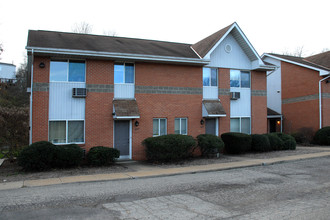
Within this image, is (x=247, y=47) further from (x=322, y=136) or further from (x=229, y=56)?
(x=322, y=136)

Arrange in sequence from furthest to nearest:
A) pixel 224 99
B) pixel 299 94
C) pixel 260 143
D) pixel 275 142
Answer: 1. pixel 299 94
2. pixel 275 142
3. pixel 224 99
4. pixel 260 143

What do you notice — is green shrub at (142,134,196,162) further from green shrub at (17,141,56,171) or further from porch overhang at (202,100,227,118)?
green shrub at (17,141,56,171)

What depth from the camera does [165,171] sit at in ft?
39.7

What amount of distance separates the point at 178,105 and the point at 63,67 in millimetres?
6707

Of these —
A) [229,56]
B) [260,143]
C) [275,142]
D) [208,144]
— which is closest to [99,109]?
[208,144]

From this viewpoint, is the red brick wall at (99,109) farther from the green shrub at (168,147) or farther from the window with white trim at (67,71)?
the green shrub at (168,147)

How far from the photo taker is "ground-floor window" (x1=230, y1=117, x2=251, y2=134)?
18.4m

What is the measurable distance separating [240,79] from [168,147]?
25.7 ft

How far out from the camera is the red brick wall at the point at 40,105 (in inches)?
533

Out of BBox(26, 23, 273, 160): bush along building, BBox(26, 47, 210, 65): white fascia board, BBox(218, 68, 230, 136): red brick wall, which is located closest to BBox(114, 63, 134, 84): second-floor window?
BBox(26, 23, 273, 160): bush along building

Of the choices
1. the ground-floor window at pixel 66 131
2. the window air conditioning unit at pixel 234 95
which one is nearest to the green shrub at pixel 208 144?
the window air conditioning unit at pixel 234 95

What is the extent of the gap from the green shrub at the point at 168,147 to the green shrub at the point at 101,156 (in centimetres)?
185

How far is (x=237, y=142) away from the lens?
54.5 feet

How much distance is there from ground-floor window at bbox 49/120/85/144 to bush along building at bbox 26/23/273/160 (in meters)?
0.05
